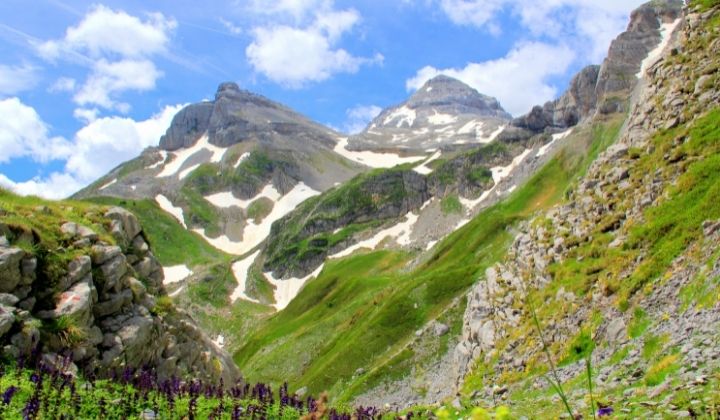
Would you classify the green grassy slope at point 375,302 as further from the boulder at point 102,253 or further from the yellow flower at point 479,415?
the yellow flower at point 479,415

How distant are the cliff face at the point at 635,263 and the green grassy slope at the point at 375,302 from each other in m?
44.9

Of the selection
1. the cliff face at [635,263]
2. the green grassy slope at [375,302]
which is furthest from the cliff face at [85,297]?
the green grassy slope at [375,302]

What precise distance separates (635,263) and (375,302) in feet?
302

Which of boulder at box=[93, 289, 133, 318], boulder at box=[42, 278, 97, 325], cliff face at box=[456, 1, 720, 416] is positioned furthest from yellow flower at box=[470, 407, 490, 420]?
boulder at box=[93, 289, 133, 318]

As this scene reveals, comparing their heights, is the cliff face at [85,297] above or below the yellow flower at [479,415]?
above

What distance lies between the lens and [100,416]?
12.5 meters

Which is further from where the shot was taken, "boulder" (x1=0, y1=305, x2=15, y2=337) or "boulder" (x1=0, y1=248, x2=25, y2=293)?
"boulder" (x1=0, y1=248, x2=25, y2=293)

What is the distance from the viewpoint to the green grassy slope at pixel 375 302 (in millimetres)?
93562

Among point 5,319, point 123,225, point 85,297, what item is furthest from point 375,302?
point 5,319

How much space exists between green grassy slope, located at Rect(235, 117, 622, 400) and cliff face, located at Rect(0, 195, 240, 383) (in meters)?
51.7

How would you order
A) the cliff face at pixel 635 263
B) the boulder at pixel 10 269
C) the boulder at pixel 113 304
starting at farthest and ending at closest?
the boulder at pixel 113 304 < the boulder at pixel 10 269 < the cliff face at pixel 635 263

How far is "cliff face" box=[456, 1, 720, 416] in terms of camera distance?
803 inches

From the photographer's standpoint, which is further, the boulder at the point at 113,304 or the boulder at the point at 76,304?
the boulder at the point at 113,304

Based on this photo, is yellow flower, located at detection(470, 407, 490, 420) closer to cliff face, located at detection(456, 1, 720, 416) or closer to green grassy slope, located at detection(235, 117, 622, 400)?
cliff face, located at detection(456, 1, 720, 416)
